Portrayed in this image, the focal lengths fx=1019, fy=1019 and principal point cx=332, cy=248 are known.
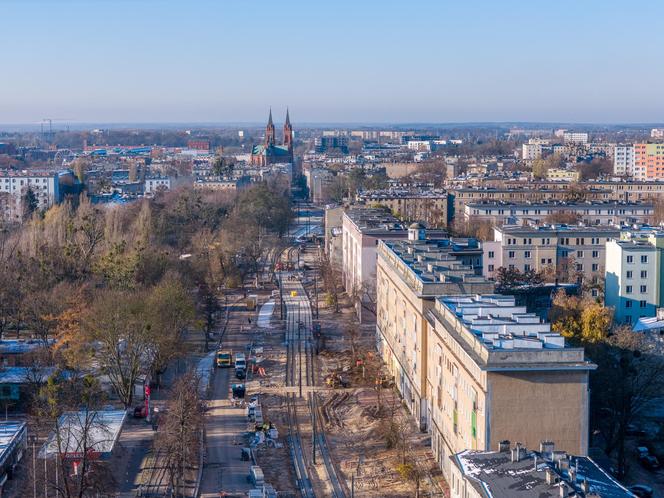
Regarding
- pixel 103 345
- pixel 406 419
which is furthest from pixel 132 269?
pixel 406 419

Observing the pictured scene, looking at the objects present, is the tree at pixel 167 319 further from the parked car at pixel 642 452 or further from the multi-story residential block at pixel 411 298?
the parked car at pixel 642 452

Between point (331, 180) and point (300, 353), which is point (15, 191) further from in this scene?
point (300, 353)

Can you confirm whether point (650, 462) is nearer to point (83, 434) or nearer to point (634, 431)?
point (634, 431)

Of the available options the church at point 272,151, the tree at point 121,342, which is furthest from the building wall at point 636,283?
the church at point 272,151

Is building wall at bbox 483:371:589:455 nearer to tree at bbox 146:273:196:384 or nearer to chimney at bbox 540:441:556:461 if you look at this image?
chimney at bbox 540:441:556:461

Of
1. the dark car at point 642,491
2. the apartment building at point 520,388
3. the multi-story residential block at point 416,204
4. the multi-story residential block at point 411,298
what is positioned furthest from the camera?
the multi-story residential block at point 416,204

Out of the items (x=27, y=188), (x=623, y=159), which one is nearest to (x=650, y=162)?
(x=623, y=159)

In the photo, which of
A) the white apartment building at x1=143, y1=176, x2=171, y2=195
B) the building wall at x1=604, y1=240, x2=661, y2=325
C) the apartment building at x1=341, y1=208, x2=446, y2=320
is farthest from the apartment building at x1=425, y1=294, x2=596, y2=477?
the white apartment building at x1=143, y1=176, x2=171, y2=195
